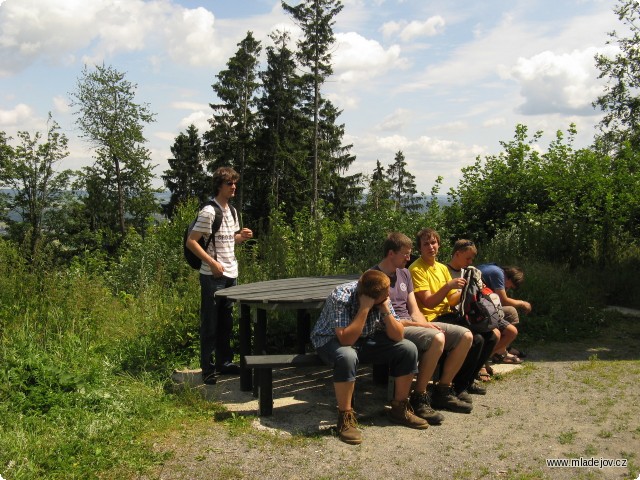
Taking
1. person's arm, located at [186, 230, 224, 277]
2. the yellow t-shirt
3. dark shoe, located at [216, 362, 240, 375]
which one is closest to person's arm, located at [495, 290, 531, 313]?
the yellow t-shirt

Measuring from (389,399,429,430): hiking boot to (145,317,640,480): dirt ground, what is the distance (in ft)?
0.19

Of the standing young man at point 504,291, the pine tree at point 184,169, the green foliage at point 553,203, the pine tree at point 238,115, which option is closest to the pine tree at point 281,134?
the pine tree at point 238,115

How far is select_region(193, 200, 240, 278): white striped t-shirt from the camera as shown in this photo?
518 centimetres

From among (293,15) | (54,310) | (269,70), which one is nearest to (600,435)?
(54,310)

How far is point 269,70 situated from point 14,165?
16.9 metres

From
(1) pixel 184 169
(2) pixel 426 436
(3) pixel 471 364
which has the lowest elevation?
(2) pixel 426 436

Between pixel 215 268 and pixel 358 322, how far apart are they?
1.44 m

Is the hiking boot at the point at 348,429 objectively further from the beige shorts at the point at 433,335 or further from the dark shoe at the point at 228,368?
the dark shoe at the point at 228,368

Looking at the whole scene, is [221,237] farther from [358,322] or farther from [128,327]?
[128,327]

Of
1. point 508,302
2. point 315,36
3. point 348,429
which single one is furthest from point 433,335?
point 315,36

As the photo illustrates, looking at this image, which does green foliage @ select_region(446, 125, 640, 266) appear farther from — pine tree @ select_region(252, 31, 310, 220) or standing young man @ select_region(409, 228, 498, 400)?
pine tree @ select_region(252, 31, 310, 220)

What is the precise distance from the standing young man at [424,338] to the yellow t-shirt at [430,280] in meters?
0.19

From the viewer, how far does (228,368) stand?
5504 mm

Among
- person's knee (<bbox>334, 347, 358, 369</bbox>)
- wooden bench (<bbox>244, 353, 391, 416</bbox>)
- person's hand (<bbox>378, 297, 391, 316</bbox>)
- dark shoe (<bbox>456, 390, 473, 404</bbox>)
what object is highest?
person's hand (<bbox>378, 297, 391, 316</bbox>)
